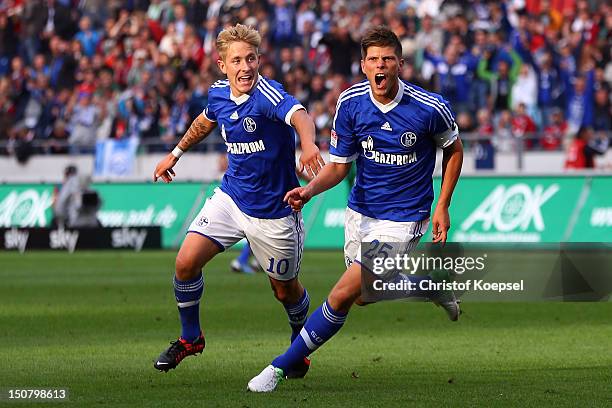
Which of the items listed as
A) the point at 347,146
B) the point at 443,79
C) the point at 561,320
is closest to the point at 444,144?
the point at 347,146

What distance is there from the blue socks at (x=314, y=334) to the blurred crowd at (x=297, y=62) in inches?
607

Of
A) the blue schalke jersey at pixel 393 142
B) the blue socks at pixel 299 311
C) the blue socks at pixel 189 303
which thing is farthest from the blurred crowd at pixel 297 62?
the blue schalke jersey at pixel 393 142

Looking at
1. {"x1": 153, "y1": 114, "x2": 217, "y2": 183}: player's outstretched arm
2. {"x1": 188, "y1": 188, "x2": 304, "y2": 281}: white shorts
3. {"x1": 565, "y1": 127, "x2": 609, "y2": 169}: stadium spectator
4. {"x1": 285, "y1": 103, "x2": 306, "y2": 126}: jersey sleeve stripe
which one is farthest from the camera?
{"x1": 565, "y1": 127, "x2": 609, "y2": 169}: stadium spectator

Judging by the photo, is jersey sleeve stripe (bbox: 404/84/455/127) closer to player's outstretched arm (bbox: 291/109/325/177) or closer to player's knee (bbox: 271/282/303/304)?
player's outstretched arm (bbox: 291/109/325/177)

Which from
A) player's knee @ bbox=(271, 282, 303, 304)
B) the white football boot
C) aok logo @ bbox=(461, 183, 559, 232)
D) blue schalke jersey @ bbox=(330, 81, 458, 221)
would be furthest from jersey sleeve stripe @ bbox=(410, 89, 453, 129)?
aok logo @ bbox=(461, 183, 559, 232)

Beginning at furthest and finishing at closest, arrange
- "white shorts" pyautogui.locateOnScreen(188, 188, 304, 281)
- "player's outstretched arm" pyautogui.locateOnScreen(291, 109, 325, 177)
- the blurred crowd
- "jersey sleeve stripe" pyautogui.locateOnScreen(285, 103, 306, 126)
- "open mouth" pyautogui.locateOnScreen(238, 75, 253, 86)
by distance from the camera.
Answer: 1. the blurred crowd
2. "white shorts" pyautogui.locateOnScreen(188, 188, 304, 281)
3. "open mouth" pyautogui.locateOnScreen(238, 75, 253, 86)
4. "jersey sleeve stripe" pyautogui.locateOnScreen(285, 103, 306, 126)
5. "player's outstretched arm" pyautogui.locateOnScreen(291, 109, 325, 177)

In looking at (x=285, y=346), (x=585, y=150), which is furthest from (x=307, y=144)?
(x=585, y=150)

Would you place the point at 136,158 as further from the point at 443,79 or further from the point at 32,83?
the point at 443,79

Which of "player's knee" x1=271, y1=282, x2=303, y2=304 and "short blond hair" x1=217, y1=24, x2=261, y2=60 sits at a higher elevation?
"short blond hair" x1=217, y1=24, x2=261, y2=60

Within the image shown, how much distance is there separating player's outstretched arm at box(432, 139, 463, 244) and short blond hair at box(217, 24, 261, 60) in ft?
5.38

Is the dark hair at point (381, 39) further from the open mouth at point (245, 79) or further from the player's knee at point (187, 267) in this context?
the player's knee at point (187, 267)

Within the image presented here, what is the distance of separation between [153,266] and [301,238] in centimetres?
1210

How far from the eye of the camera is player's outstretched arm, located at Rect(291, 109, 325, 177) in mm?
8938

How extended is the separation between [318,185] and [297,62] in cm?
1934
